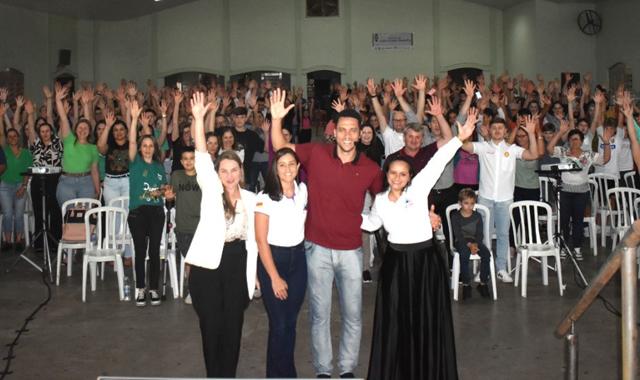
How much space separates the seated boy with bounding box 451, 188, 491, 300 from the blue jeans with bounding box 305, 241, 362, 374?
264cm

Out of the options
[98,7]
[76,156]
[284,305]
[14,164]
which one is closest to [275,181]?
[284,305]

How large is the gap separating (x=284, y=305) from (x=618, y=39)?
15563mm

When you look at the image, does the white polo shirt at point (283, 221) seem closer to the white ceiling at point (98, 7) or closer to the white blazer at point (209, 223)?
the white blazer at point (209, 223)

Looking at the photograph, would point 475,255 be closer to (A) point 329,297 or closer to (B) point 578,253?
(B) point 578,253

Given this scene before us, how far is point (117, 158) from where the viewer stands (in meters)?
7.81

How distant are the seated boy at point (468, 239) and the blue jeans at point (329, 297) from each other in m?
2.64

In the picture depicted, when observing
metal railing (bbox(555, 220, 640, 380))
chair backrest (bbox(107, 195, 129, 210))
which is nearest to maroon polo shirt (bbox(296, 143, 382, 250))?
metal railing (bbox(555, 220, 640, 380))

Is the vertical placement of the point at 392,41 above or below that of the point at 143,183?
above

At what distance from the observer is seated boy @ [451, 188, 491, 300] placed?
6840 mm

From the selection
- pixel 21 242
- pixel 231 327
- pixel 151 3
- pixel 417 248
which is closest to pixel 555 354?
pixel 417 248

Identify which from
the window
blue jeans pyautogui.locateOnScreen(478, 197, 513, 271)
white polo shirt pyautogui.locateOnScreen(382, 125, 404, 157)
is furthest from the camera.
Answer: the window

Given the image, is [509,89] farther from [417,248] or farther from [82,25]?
[82,25]

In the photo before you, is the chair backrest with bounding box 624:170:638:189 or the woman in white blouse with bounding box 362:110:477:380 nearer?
the woman in white blouse with bounding box 362:110:477:380

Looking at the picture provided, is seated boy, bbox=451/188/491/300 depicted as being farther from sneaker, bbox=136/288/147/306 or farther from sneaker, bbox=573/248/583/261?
sneaker, bbox=136/288/147/306
